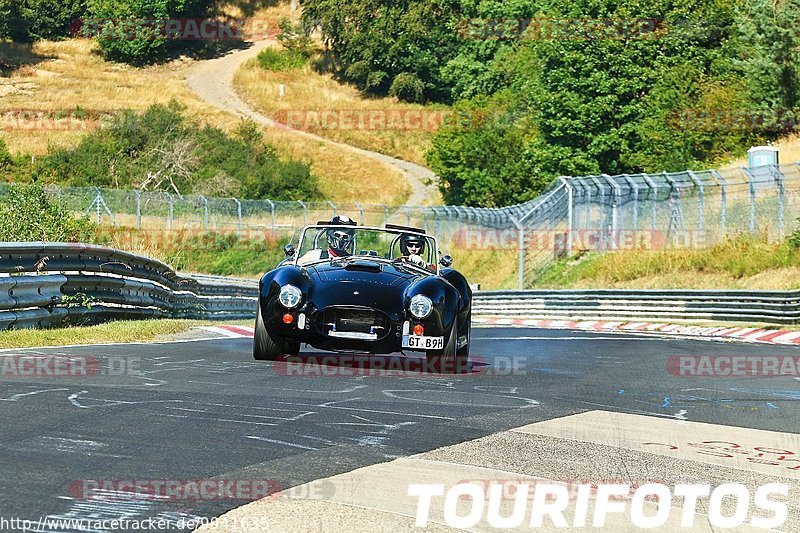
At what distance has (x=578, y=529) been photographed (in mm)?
5340

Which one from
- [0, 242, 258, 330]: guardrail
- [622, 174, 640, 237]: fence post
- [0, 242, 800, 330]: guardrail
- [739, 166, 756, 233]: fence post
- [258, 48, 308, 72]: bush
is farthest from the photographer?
[258, 48, 308, 72]: bush

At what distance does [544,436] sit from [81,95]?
8375cm

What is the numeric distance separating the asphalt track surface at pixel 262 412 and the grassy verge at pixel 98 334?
632 mm

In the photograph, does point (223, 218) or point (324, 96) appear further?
point (324, 96)

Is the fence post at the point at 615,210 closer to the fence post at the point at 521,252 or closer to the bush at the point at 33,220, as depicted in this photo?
the fence post at the point at 521,252

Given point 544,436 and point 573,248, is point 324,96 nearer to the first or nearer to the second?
point 573,248

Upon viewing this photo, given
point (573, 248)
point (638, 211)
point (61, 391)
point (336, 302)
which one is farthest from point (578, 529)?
point (573, 248)

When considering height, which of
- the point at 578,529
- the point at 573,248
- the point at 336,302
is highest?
the point at 573,248

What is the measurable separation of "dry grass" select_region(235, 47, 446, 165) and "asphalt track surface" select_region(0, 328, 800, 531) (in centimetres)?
6986

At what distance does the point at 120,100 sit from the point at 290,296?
7909cm

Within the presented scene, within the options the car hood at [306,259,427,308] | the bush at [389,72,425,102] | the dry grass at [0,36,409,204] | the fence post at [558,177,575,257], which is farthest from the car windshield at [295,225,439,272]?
the bush at [389,72,425,102]

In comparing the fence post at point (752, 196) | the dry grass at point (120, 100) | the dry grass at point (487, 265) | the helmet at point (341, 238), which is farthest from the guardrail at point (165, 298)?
the dry grass at point (120, 100)

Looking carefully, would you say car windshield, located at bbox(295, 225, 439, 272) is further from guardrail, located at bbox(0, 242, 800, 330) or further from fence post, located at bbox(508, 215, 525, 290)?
fence post, located at bbox(508, 215, 525, 290)

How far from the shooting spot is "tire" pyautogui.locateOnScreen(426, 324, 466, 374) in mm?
11914
